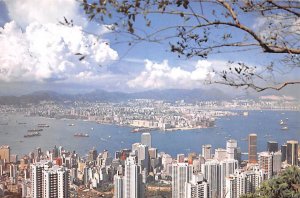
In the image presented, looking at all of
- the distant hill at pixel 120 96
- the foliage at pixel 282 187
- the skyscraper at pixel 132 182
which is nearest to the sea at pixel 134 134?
the distant hill at pixel 120 96

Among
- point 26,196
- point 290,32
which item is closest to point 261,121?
point 26,196

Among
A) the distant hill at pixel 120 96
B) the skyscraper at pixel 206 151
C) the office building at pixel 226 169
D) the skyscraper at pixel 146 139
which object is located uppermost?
the distant hill at pixel 120 96

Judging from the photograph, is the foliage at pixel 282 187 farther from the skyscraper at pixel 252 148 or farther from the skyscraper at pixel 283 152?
the skyscraper at pixel 252 148

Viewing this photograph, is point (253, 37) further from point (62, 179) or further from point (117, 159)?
point (117, 159)

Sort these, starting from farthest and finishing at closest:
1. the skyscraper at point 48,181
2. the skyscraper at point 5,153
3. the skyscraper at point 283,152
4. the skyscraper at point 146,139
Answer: the skyscraper at point 146,139, the skyscraper at point 283,152, the skyscraper at point 5,153, the skyscraper at point 48,181

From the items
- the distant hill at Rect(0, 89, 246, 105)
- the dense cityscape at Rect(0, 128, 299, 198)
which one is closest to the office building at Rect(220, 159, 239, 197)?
the dense cityscape at Rect(0, 128, 299, 198)

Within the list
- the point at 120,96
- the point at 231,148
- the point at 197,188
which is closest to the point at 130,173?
the point at 197,188

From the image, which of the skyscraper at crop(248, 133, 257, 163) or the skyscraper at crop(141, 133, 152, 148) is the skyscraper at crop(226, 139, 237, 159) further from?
the skyscraper at crop(141, 133, 152, 148)
